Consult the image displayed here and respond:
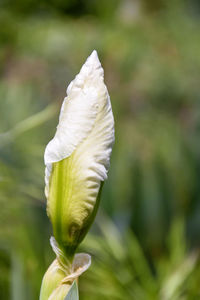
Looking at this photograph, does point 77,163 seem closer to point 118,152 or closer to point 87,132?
point 87,132

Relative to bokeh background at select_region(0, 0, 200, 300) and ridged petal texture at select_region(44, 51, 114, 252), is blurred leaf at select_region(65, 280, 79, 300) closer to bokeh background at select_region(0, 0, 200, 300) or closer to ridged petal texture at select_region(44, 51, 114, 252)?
ridged petal texture at select_region(44, 51, 114, 252)

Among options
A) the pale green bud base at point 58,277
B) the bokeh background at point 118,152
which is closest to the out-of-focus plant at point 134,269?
the bokeh background at point 118,152

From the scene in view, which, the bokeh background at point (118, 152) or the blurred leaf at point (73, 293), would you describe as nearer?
the blurred leaf at point (73, 293)

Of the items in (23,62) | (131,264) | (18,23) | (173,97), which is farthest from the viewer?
(173,97)

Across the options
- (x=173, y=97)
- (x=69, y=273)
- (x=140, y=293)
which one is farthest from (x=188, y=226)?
(x=173, y=97)

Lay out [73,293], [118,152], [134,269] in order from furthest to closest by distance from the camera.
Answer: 1. [118,152]
2. [134,269]
3. [73,293]

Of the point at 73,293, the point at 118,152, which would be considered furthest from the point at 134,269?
the point at 73,293

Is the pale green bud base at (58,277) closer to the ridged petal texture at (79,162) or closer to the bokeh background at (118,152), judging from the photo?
the ridged petal texture at (79,162)

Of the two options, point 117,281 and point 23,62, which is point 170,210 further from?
point 23,62
